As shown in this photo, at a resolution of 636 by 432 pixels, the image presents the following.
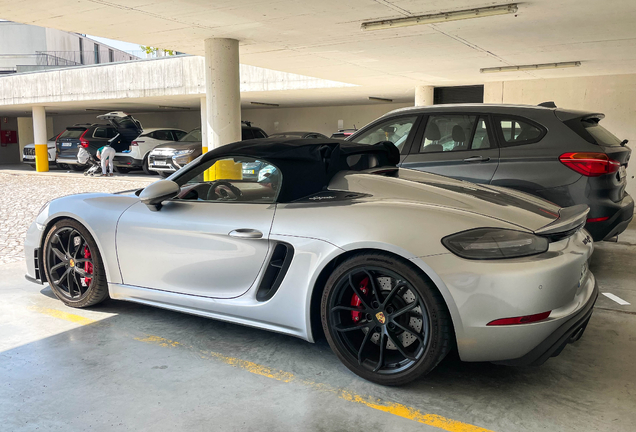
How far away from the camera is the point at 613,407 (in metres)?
2.63

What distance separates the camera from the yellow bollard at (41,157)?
21.6m

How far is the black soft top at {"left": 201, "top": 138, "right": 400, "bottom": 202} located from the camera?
3.21 m


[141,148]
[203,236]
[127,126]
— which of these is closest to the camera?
[203,236]

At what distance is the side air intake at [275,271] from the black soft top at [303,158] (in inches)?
12.2

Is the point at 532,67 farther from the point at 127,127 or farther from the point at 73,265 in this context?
the point at 127,127

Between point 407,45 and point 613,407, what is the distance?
6.97 meters

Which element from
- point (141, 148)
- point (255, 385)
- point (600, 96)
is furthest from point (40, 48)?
point (255, 385)

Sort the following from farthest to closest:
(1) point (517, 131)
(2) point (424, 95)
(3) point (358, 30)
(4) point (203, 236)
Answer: (2) point (424, 95) < (3) point (358, 30) < (1) point (517, 131) < (4) point (203, 236)

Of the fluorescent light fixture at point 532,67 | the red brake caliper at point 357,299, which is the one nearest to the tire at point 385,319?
the red brake caliper at point 357,299

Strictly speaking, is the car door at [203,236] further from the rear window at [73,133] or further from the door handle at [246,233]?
the rear window at [73,133]

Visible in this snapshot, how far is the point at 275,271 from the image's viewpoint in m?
3.13

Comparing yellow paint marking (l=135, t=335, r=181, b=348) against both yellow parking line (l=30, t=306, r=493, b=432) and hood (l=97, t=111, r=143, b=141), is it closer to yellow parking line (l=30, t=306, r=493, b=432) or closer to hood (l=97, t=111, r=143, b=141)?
yellow parking line (l=30, t=306, r=493, b=432)

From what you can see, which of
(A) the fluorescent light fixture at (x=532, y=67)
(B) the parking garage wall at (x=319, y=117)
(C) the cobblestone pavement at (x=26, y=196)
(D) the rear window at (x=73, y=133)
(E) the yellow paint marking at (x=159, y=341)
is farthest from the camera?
(B) the parking garage wall at (x=319, y=117)

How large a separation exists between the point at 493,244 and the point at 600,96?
1158 centimetres
